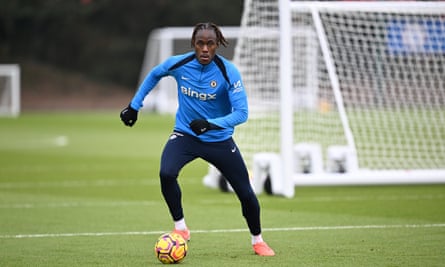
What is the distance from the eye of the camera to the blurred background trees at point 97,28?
58.0m

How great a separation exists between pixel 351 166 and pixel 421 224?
4.23 meters

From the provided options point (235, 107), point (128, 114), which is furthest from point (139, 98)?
point (235, 107)

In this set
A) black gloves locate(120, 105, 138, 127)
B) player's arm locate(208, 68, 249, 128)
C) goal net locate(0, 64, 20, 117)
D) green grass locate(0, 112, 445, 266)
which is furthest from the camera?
goal net locate(0, 64, 20, 117)

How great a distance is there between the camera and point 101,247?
9.83 metres

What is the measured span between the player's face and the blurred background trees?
49.5m

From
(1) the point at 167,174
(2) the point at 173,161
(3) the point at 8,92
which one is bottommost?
(3) the point at 8,92

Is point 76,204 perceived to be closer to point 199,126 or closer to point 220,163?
point 220,163

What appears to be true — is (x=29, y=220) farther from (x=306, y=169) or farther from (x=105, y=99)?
(x=105, y=99)

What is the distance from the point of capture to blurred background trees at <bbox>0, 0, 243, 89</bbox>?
58031 millimetres

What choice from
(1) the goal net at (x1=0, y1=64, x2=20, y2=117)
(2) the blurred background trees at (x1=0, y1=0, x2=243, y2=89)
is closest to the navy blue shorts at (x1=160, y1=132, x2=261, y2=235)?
(1) the goal net at (x1=0, y1=64, x2=20, y2=117)

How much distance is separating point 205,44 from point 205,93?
1.49ft

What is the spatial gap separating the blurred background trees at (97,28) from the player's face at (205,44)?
162 ft

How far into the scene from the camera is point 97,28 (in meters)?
61.0

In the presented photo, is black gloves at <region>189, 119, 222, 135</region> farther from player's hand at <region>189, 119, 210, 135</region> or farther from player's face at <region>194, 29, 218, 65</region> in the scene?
player's face at <region>194, 29, 218, 65</region>
